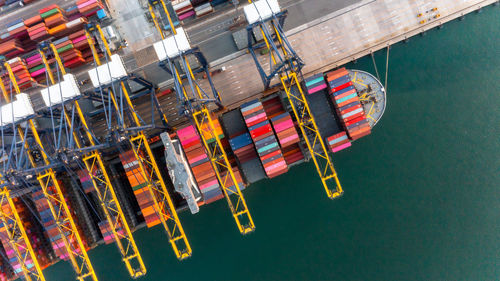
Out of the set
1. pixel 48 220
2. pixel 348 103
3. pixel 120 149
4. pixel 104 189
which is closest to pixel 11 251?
pixel 48 220

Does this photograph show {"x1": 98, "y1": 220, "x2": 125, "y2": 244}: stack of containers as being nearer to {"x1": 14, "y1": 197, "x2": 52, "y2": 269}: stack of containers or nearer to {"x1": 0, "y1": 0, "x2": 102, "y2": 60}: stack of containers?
{"x1": 14, "y1": 197, "x2": 52, "y2": 269}: stack of containers

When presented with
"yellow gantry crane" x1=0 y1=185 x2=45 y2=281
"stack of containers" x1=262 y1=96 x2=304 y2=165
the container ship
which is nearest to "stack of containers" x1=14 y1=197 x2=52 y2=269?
the container ship

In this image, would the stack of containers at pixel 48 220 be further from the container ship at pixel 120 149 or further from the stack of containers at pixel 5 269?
the stack of containers at pixel 5 269

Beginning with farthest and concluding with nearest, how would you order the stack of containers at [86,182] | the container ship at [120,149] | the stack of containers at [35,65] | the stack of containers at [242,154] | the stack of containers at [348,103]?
the stack of containers at [35,65]
the stack of containers at [242,154]
the stack of containers at [348,103]
the stack of containers at [86,182]
the container ship at [120,149]

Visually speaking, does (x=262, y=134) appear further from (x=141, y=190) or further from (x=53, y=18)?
(x=53, y=18)

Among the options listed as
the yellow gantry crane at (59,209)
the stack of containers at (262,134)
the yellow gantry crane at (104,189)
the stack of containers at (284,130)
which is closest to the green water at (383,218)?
the stack of containers at (284,130)

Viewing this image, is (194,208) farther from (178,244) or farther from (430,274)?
(430,274)
